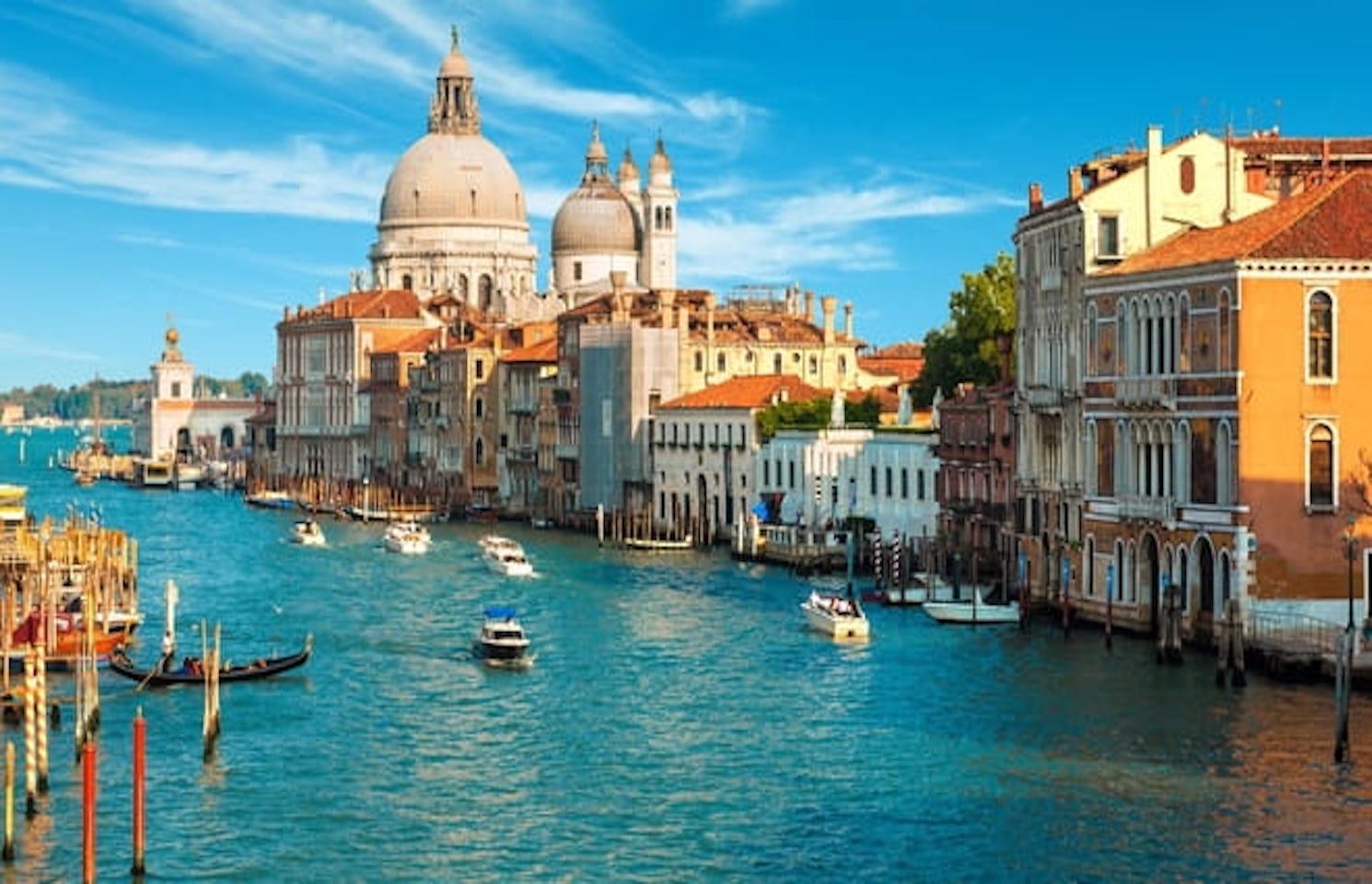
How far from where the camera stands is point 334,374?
93.9m

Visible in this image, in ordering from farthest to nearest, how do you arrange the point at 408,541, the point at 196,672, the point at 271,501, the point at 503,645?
the point at 271,501 → the point at 408,541 → the point at 503,645 → the point at 196,672

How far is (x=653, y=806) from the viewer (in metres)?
22.4

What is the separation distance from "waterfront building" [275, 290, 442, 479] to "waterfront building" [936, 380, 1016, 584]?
158 feet

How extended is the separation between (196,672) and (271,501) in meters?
57.1

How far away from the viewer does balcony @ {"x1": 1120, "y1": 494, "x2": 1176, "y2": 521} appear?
31.5 meters

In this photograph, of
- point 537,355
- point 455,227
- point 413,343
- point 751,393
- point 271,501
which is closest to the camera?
point 751,393

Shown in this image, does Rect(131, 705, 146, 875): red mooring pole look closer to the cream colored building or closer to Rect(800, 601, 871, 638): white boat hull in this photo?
Rect(800, 601, 871, 638): white boat hull

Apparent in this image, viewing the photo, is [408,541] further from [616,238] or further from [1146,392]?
[616,238]

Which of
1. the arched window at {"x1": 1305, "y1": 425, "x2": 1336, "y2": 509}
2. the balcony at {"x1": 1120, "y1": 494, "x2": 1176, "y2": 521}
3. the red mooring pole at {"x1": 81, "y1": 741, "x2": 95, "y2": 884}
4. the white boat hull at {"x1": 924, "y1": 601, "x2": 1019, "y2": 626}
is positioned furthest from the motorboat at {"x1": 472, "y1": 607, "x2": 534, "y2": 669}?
the red mooring pole at {"x1": 81, "y1": 741, "x2": 95, "y2": 884}

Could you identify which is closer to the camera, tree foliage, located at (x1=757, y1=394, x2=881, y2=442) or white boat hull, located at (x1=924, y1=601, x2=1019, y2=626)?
white boat hull, located at (x1=924, y1=601, x2=1019, y2=626)

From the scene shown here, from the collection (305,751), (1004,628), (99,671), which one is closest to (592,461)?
(1004,628)

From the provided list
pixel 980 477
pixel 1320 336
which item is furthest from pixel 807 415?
pixel 1320 336

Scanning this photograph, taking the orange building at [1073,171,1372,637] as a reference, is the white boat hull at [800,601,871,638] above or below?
below

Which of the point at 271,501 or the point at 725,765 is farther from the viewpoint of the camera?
the point at 271,501
